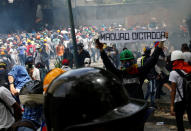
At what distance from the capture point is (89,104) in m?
1.36

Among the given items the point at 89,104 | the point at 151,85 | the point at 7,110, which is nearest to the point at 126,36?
the point at 7,110

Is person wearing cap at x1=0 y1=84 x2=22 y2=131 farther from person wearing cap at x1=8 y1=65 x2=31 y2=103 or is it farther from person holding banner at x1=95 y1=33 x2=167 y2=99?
person wearing cap at x1=8 y1=65 x2=31 y2=103

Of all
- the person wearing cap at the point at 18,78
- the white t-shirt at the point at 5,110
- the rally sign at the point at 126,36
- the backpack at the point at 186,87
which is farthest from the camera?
the person wearing cap at the point at 18,78

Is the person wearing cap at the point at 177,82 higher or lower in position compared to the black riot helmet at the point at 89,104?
lower

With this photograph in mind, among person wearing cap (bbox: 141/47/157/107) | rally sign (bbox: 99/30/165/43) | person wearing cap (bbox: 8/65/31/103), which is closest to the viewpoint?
rally sign (bbox: 99/30/165/43)

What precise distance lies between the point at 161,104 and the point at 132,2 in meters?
30.1

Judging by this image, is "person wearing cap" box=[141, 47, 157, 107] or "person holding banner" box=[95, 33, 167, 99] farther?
"person wearing cap" box=[141, 47, 157, 107]

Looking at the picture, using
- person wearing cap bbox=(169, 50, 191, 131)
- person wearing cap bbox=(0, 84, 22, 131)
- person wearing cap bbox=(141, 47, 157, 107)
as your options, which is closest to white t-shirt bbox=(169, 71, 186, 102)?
person wearing cap bbox=(169, 50, 191, 131)

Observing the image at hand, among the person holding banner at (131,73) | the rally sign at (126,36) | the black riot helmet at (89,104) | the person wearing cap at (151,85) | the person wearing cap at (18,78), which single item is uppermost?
the black riot helmet at (89,104)

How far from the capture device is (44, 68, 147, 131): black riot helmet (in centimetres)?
135

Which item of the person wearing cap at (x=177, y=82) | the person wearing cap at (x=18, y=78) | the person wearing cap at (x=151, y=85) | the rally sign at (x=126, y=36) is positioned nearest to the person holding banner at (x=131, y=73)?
the person wearing cap at (x=177, y=82)

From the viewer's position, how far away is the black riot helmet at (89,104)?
1353mm

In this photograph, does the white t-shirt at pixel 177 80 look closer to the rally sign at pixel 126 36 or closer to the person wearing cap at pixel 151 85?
the rally sign at pixel 126 36

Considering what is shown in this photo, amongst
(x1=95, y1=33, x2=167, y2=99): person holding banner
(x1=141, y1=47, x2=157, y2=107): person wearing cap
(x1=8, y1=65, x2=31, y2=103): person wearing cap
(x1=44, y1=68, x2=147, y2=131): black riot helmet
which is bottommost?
(x1=141, y1=47, x2=157, y2=107): person wearing cap
